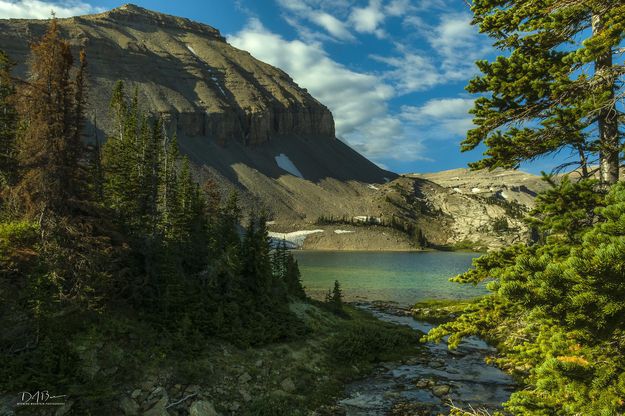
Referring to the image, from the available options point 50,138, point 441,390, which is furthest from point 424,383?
point 50,138

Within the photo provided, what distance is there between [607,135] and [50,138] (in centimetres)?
2378

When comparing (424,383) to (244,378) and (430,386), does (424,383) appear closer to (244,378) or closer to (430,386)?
(430,386)

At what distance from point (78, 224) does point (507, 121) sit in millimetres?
20103

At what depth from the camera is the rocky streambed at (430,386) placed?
68.1ft

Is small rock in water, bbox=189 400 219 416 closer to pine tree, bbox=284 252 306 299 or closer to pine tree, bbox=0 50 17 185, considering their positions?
pine tree, bbox=0 50 17 185

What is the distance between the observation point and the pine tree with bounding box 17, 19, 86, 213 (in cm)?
2056

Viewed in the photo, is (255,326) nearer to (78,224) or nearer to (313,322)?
(313,322)

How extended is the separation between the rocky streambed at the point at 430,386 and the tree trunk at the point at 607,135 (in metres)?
11.3

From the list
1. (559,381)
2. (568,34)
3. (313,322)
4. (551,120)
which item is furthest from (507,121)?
(313,322)

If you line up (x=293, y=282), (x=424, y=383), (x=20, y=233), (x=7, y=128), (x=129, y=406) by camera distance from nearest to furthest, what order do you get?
(x=129, y=406), (x=20, y=233), (x=424, y=383), (x=7, y=128), (x=293, y=282)

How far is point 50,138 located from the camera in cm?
2108

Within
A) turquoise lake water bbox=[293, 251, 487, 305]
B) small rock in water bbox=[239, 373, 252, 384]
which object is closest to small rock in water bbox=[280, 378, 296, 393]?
small rock in water bbox=[239, 373, 252, 384]

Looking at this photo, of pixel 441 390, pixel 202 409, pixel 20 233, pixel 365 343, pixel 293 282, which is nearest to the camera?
pixel 202 409

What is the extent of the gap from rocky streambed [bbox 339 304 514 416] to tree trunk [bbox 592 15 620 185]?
37.0ft
